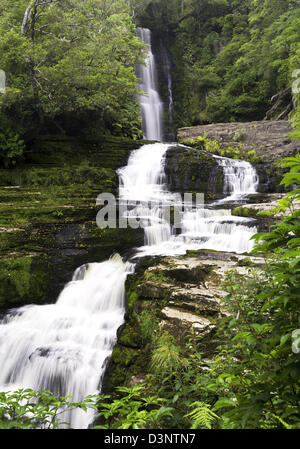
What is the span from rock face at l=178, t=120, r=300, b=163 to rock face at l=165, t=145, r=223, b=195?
10.1 ft

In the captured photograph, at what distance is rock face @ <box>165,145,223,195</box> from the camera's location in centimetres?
1298

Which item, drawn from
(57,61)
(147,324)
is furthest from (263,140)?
(147,324)

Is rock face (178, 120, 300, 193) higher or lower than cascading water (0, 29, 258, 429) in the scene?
higher

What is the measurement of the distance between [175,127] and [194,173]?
11.4m

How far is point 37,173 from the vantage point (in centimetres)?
1137

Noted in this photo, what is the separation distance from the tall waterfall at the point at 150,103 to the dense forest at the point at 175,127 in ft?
4.24

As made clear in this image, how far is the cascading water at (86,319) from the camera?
4.87m

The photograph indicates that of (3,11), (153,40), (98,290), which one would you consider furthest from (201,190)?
(153,40)

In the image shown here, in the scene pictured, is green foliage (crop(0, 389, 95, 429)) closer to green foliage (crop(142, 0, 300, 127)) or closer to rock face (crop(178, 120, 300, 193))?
rock face (crop(178, 120, 300, 193))

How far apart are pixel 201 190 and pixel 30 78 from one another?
337 inches

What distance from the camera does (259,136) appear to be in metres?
15.9
